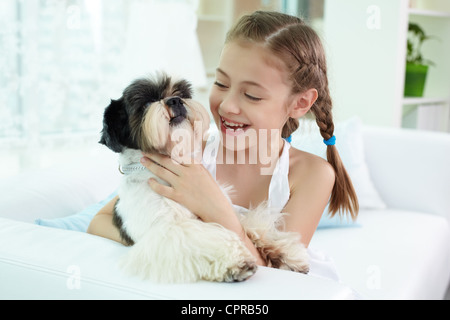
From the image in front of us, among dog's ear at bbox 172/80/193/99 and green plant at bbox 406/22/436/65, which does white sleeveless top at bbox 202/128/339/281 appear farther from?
green plant at bbox 406/22/436/65

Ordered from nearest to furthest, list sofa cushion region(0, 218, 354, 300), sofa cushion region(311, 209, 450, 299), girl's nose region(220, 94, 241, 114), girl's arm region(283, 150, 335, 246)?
sofa cushion region(0, 218, 354, 300) → girl's nose region(220, 94, 241, 114) → girl's arm region(283, 150, 335, 246) → sofa cushion region(311, 209, 450, 299)

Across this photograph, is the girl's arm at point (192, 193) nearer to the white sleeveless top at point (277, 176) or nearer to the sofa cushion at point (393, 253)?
the white sleeveless top at point (277, 176)

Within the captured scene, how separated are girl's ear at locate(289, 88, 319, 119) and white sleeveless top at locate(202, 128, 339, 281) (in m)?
0.16

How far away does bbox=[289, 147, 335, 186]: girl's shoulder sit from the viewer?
158 cm

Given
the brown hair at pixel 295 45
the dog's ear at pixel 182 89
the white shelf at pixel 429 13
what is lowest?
the dog's ear at pixel 182 89

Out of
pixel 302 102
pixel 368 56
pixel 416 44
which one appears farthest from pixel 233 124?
pixel 416 44

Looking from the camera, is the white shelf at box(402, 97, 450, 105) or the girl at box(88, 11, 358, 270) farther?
the white shelf at box(402, 97, 450, 105)

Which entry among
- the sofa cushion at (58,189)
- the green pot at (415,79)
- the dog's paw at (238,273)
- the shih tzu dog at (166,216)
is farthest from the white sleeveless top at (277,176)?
the green pot at (415,79)

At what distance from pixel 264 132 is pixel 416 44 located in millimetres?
2865

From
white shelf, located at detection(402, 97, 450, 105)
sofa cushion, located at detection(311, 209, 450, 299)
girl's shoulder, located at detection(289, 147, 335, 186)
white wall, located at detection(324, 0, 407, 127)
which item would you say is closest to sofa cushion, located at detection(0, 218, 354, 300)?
girl's shoulder, located at detection(289, 147, 335, 186)

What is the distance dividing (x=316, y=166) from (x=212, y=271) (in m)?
0.66

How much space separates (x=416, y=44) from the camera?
12.8 feet

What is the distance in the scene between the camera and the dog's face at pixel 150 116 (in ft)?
3.66

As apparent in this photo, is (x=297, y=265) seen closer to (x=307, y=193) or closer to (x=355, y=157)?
(x=307, y=193)
